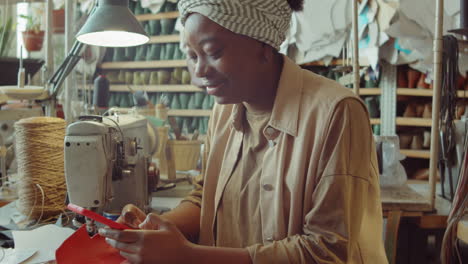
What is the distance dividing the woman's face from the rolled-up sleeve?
23cm

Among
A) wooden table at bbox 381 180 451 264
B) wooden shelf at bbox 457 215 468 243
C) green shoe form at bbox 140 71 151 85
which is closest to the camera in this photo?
wooden shelf at bbox 457 215 468 243

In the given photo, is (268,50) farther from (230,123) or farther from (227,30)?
(230,123)

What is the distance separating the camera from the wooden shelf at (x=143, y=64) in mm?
4535

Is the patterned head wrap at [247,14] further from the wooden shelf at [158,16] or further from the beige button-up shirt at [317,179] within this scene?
A: the wooden shelf at [158,16]

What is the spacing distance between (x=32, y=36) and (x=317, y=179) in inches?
146

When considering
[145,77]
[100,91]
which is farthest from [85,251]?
[145,77]

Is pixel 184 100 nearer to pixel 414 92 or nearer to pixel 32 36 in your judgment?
pixel 32 36

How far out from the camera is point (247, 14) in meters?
1.01

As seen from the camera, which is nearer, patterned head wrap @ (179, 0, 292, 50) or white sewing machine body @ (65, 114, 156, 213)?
patterned head wrap @ (179, 0, 292, 50)

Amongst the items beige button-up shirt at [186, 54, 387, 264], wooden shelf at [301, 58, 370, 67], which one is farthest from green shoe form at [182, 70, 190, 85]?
beige button-up shirt at [186, 54, 387, 264]

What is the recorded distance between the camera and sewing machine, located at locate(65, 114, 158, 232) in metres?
1.29

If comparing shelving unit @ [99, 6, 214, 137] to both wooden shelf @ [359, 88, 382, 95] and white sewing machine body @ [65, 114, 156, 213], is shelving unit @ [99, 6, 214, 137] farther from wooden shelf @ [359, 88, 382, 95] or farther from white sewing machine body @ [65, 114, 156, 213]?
white sewing machine body @ [65, 114, 156, 213]

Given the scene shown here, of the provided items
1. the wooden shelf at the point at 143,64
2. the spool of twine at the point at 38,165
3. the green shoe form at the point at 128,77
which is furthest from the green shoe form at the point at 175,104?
the spool of twine at the point at 38,165

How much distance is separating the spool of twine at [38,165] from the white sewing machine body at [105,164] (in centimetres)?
19
